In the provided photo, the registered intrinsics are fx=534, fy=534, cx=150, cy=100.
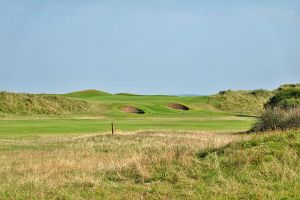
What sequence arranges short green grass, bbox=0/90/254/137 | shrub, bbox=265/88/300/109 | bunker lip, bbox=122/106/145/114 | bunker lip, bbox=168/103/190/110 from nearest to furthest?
1. shrub, bbox=265/88/300/109
2. short green grass, bbox=0/90/254/137
3. bunker lip, bbox=122/106/145/114
4. bunker lip, bbox=168/103/190/110

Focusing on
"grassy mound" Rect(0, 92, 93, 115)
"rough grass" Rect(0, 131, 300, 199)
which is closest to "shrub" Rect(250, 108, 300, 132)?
"rough grass" Rect(0, 131, 300, 199)

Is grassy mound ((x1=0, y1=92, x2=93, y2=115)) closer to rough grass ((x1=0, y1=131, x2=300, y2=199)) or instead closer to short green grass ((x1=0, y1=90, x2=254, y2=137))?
short green grass ((x1=0, y1=90, x2=254, y2=137))

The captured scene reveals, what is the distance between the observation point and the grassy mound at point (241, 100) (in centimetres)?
9492

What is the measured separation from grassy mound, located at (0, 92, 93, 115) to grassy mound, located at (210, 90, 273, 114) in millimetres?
27304

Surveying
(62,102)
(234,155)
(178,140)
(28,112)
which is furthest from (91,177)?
(62,102)

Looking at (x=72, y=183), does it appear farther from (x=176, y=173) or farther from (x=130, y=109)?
(x=130, y=109)

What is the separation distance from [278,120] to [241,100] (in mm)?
68534

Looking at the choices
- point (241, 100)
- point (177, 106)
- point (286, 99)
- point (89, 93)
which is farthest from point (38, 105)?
point (286, 99)

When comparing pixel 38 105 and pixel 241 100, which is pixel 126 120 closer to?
pixel 38 105

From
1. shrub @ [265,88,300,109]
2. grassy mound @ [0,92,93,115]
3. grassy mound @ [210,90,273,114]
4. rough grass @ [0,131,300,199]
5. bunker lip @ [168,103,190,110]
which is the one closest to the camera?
rough grass @ [0,131,300,199]

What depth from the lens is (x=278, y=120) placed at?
32062 mm

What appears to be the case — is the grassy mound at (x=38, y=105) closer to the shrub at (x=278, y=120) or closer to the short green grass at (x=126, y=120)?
the short green grass at (x=126, y=120)

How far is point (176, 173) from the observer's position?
13.8m

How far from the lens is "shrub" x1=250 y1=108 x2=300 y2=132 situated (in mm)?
29219
